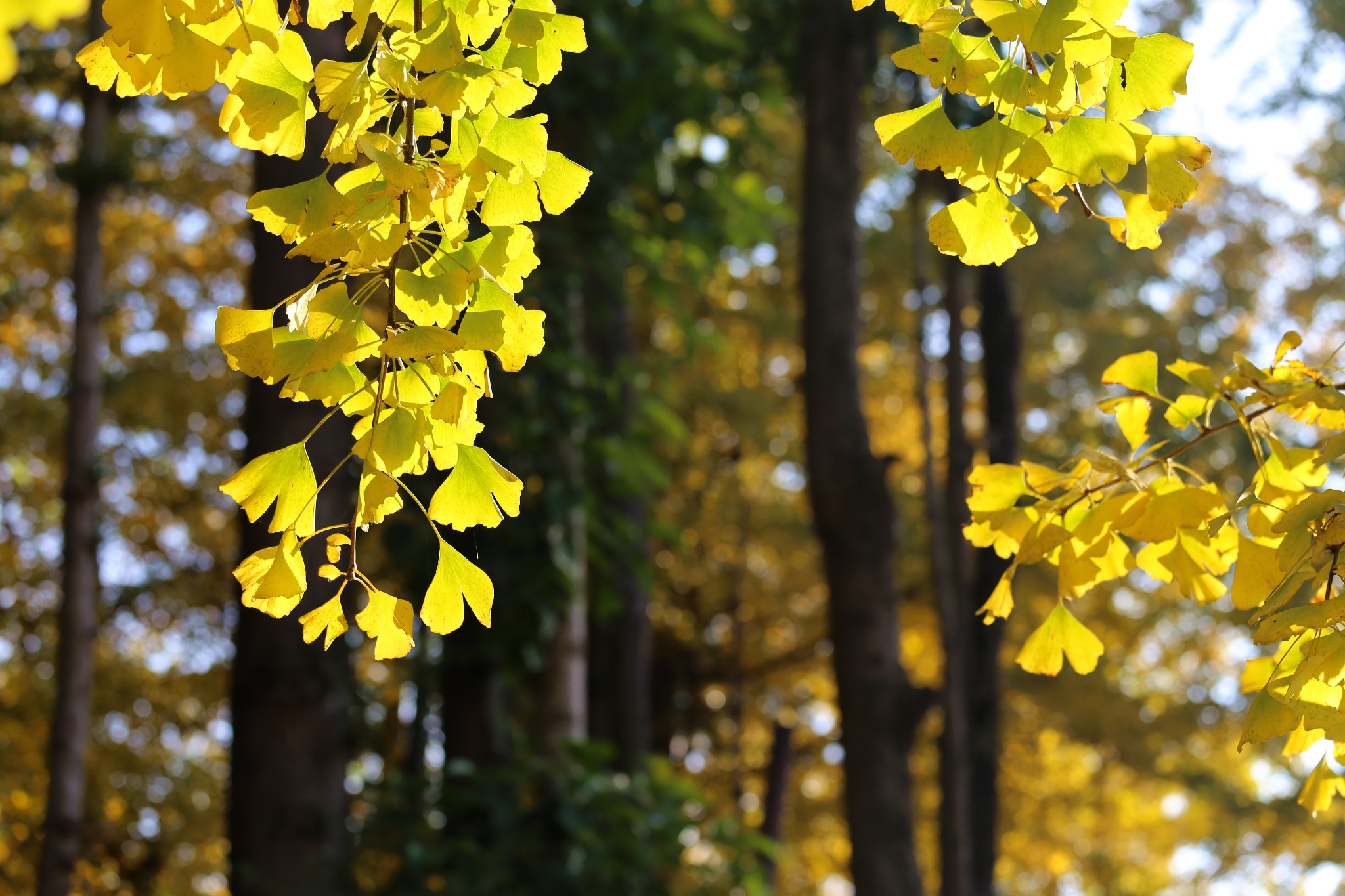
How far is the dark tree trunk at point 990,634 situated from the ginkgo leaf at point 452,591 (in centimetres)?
465

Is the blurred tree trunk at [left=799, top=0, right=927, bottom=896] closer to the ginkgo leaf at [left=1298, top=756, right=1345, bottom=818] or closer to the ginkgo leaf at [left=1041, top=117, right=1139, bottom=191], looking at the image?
the ginkgo leaf at [left=1298, top=756, right=1345, bottom=818]

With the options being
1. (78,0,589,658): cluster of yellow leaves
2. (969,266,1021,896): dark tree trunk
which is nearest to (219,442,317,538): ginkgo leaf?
(78,0,589,658): cluster of yellow leaves

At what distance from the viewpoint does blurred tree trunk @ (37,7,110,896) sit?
20.6 feet

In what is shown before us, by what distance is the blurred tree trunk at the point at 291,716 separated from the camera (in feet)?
14.6

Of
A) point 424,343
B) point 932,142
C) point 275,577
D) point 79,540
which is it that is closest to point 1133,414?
point 932,142

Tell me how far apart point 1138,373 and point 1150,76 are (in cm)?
50

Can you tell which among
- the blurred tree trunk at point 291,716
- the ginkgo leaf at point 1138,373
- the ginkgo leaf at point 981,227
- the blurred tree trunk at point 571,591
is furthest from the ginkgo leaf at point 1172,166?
the blurred tree trunk at point 571,591

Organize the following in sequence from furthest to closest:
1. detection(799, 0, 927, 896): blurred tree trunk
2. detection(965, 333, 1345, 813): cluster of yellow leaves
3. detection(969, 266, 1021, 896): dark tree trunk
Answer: detection(969, 266, 1021, 896): dark tree trunk < detection(799, 0, 927, 896): blurred tree trunk < detection(965, 333, 1345, 813): cluster of yellow leaves

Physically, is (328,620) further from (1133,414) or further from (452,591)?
(1133,414)

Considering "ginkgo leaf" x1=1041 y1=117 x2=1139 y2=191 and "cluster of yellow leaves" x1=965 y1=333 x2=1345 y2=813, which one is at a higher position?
"ginkgo leaf" x1=1041 y1=117 x2=1139 y2=191

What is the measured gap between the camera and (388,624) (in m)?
1.26

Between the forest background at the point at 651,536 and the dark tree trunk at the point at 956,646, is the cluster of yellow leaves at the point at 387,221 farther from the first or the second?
the dark tree trunk at the point at 956,646

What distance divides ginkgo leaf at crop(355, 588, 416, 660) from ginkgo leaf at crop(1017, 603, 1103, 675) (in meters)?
0.81

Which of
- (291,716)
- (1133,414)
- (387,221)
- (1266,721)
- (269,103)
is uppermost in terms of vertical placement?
(269,103)
